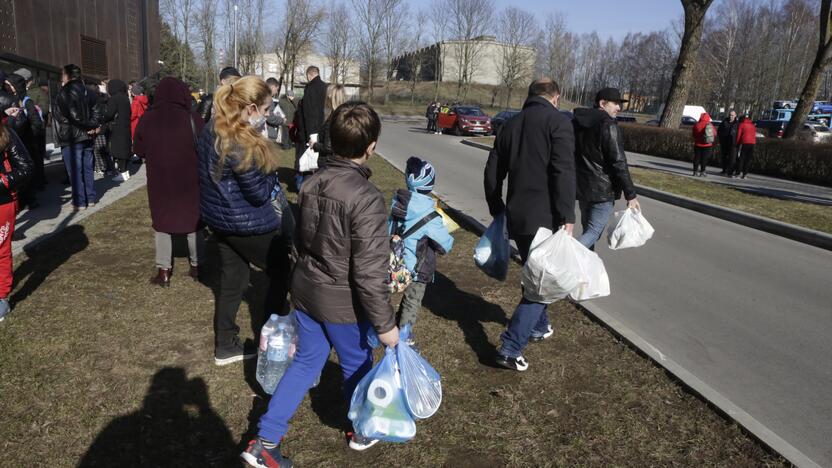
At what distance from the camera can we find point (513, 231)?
4.12 m

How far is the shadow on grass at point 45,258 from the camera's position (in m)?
5.17

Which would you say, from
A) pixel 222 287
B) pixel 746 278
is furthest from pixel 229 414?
pixel 746 278

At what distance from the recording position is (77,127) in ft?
26.6

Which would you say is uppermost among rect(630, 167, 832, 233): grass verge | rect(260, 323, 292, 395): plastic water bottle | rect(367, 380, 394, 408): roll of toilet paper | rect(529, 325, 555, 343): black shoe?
rect(367, 380, 394, 408): roll of toilet paper

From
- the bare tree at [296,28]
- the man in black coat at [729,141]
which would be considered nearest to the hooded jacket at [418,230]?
the man in black coat at [729,141]

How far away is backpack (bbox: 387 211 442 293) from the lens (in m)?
3.58

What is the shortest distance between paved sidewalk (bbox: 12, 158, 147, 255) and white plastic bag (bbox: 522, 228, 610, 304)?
5.24 meters

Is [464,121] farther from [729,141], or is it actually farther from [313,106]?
[313,106]

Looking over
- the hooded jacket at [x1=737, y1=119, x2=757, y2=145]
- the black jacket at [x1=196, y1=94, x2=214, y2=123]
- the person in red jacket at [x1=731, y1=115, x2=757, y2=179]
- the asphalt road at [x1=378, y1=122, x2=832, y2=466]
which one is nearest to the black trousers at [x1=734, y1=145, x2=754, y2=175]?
the person in red jacket at [x1=731, y1=115, x2=757, y2=179]

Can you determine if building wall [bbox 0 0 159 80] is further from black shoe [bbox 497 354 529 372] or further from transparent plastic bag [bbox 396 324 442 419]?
transparent plastic bag [bbox 396 324 442 419]

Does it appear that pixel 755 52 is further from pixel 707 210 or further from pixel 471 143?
pixel 707 210

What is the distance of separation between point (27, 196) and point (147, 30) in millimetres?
19558

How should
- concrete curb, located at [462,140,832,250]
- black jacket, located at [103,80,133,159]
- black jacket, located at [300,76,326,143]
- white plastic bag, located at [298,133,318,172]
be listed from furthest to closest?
black jacket, located at [103,80,133,159]
concrete curb, located at [462,140,832,250]
black jacket, located at [300,76,326,143]
white plastic bag, located at [298,133,318,172]

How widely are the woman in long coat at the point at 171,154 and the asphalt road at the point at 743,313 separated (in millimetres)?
3811
